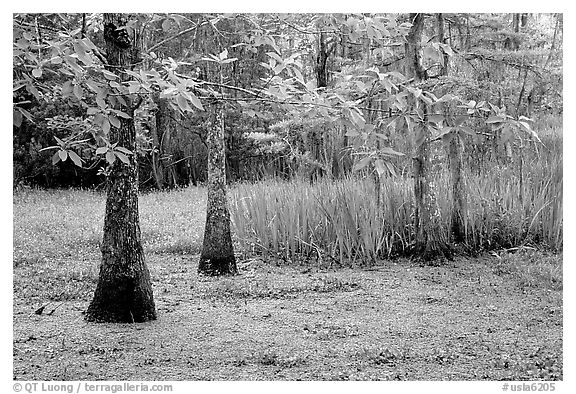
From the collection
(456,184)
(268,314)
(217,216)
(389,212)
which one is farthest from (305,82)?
(456,184)

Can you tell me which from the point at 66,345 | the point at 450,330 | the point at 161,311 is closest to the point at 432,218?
the point at 450,330

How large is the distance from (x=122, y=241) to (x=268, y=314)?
89 cm

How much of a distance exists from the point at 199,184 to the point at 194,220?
0.29 m

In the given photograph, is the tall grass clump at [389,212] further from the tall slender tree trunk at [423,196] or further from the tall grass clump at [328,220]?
the tall slender tree trunk at [423,196]

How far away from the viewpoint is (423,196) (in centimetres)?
438

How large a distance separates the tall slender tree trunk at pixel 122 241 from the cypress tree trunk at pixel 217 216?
0.91m

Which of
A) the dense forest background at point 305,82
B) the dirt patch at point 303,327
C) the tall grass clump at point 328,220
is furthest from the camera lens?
the tall grass clump at point 328,220

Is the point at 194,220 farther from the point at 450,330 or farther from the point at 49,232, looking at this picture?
the point at 450,330

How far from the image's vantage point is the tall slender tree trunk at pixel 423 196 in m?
4.31

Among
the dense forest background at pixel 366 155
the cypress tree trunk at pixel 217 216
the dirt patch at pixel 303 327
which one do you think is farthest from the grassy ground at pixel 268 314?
the dense forest background at pixel 366 155

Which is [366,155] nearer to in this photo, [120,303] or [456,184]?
[456,184]

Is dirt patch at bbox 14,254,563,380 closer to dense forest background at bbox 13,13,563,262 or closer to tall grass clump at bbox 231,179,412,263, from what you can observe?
tall grass clump at bbox 231,179,412,263

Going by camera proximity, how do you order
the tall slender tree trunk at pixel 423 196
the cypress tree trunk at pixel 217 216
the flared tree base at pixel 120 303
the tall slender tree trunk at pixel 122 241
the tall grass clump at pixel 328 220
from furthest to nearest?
the tall grass clump at pixel 328 220, the tall slender tree trunk at pixel 423 196, the cypress tree trunk at pixel 217 216, the flared tree base at pixel 120 303, the tall slender tree trunk at pixel 122 241

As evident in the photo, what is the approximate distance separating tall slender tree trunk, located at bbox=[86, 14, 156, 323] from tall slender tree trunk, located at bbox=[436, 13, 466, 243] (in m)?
2.24
